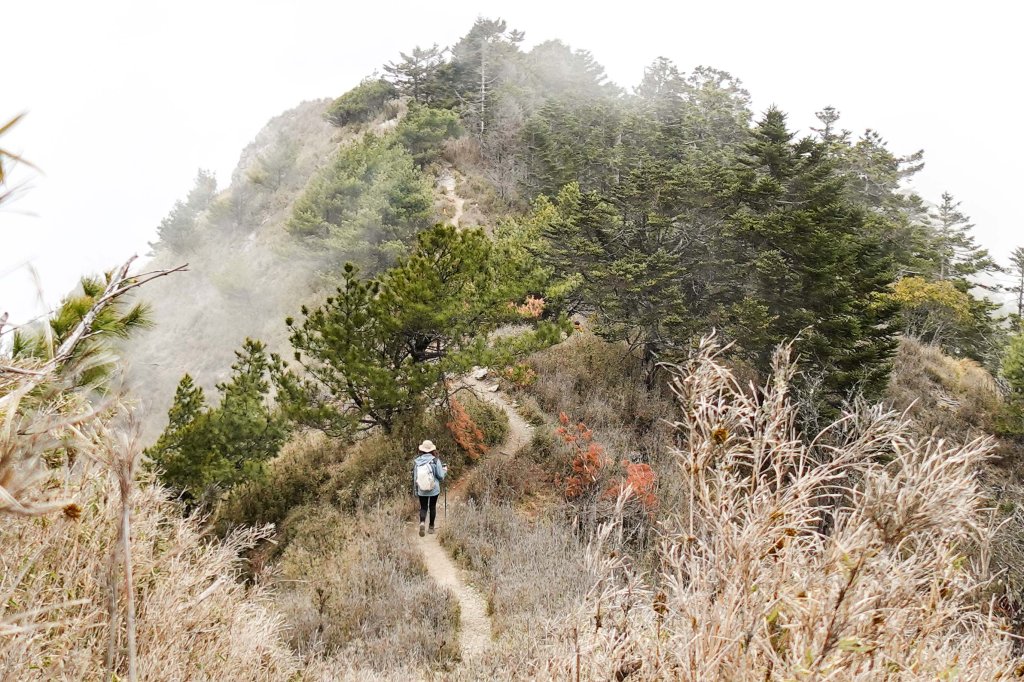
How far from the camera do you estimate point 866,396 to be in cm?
1194

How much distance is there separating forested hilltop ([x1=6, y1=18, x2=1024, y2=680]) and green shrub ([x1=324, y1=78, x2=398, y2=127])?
10.7 m

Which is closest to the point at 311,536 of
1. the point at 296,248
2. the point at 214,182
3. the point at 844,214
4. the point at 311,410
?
the point at 311,410

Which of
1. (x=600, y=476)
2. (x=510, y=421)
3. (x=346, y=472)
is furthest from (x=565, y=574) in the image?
(x=510, y=421)

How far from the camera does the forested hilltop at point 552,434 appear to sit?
2021mm

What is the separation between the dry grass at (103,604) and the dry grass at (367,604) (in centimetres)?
117

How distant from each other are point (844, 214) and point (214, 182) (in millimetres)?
41658

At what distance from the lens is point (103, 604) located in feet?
9.53

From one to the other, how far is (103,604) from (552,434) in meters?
9.29

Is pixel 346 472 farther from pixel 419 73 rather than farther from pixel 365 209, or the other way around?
pixel 419 73

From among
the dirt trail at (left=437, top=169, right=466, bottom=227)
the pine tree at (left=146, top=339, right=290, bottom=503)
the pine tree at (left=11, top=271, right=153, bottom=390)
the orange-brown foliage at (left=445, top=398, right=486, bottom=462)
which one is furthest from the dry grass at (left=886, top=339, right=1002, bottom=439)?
the dirt trail at (left=437, top=169, right=466, bottom=227)

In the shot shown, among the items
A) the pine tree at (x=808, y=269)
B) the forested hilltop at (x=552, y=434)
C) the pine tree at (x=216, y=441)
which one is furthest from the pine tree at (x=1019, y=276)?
the pine tree at (x=216, y=441)

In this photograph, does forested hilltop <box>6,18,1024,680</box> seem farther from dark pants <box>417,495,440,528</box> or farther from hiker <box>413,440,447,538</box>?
hiker <box>413,440,447,538</box>

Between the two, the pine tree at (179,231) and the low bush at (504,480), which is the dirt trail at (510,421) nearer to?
the low bush at (504,480)

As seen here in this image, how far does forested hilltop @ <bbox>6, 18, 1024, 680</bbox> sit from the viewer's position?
6.63ft
